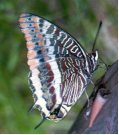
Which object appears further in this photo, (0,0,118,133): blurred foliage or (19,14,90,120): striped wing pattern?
(0,0,118,133): blurred foliage

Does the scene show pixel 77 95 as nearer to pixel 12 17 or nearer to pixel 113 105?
pixel 113 105

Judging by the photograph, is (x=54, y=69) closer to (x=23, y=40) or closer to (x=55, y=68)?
(x=55, y=68)

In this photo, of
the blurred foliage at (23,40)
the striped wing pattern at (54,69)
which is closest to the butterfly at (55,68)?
the striped wing pattern at (54,69)

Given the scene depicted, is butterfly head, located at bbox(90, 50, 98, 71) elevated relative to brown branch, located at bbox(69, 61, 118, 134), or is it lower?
elevated

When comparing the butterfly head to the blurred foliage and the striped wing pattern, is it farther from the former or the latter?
the blurred foliage

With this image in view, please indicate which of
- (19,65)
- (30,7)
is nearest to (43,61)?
(30,7)

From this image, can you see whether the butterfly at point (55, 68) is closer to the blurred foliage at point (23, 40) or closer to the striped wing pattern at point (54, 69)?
the striped wing pattern at point (54, 69)

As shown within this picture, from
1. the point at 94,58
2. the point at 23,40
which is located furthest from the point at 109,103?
the point at 23,40

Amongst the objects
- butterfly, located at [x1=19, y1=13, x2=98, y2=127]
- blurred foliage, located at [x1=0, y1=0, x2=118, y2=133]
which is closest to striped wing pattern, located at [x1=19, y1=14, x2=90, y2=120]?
butterfly, located at [x1=19, y1=13, x2=98, y2=127]
